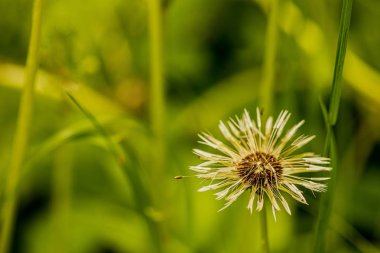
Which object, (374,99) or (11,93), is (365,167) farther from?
(11,93)

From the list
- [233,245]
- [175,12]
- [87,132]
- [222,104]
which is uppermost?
[175,12]

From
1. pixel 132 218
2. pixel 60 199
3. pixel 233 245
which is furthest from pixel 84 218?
pixel 233 245

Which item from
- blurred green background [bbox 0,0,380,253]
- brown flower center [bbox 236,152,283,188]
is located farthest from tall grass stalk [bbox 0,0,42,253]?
brown flower center [bbox 236,152,283,188]

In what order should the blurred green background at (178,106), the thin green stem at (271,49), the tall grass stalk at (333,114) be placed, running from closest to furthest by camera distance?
the tall grass stalk at (333,114) < the thin green stem at (271,49) < the blurred green background at (178,106)

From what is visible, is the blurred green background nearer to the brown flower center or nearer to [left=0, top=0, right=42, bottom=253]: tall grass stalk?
[left=0, top=0, right=42, bottom=253]: tall grass stalk

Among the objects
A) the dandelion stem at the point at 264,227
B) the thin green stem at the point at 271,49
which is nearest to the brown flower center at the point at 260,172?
the dandelion stem at the point at 264,227

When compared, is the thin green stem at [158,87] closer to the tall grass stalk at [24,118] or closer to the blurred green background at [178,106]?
the blurred green background at [178,106]

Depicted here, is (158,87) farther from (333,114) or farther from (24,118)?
(333,114)
